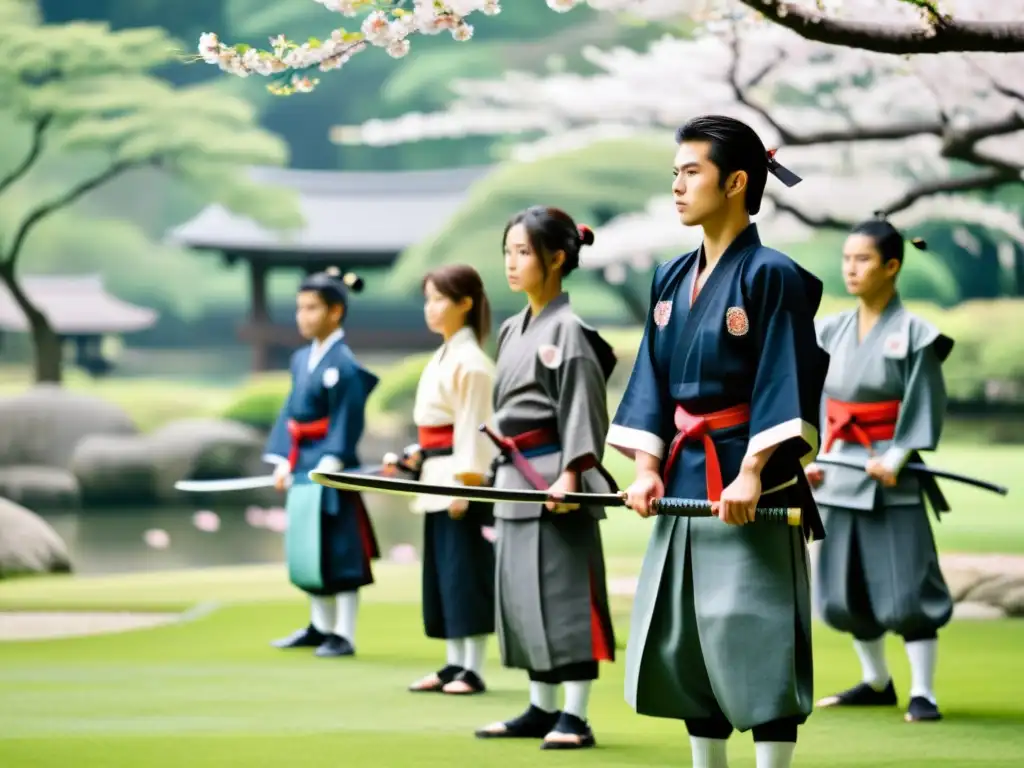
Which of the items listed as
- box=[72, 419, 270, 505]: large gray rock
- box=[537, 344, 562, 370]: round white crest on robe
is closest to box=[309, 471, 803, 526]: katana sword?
box=[537, 344, 562, 370]: round white crest on robe

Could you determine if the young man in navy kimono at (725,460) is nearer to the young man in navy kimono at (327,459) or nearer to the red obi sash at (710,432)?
the red obi sash at (710,432)

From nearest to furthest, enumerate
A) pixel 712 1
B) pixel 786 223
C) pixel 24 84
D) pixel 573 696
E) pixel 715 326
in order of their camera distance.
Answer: pixel 715 326, pixel 573 696, pixel 712 1, pixel 786 223, pixel 24 84

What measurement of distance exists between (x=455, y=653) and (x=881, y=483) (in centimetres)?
159

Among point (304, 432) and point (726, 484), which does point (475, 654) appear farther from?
point (726, 484)

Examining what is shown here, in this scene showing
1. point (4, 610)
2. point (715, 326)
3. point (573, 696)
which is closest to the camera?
point (715, 326)

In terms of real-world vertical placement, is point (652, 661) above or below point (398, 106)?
below

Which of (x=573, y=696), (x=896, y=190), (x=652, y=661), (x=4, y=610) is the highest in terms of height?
(x=896, y=190)

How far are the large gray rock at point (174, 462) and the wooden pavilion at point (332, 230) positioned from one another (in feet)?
2.63

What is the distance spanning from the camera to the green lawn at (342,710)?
13.0 ft

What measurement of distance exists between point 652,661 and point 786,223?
842 cm

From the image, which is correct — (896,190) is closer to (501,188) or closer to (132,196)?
(501,188)

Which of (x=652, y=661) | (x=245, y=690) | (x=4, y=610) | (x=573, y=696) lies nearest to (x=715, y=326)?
(x=652, y=661)

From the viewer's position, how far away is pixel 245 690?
5129 mm

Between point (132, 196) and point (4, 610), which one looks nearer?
point (4, 610)
